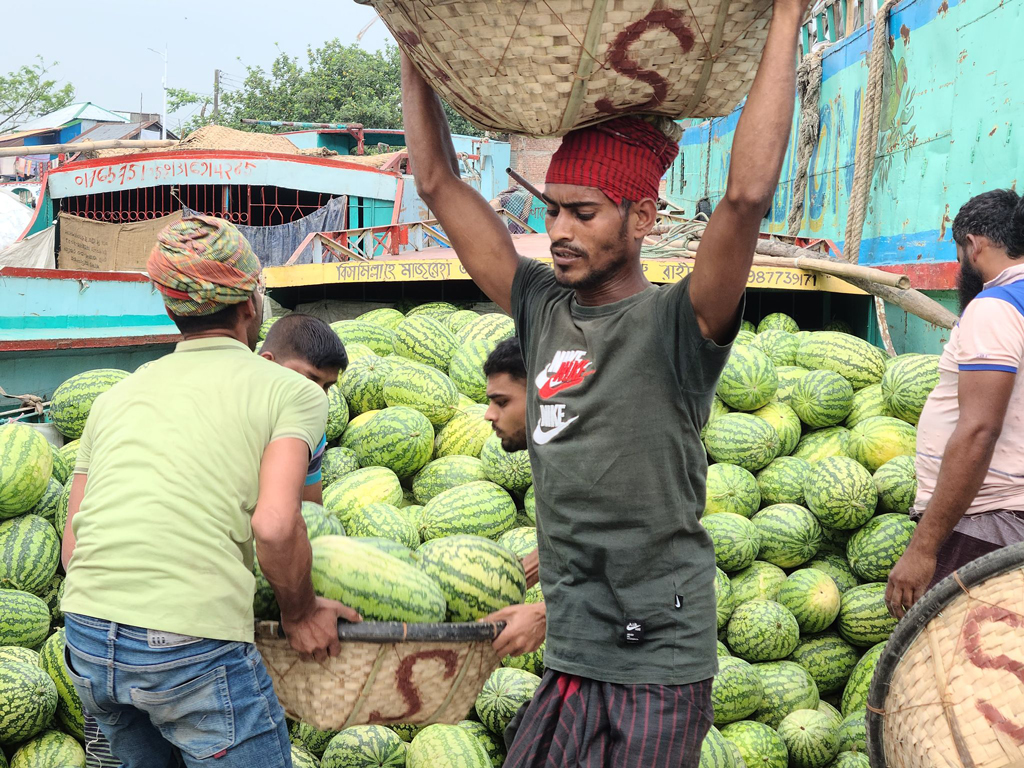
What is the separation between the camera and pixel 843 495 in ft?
13.8

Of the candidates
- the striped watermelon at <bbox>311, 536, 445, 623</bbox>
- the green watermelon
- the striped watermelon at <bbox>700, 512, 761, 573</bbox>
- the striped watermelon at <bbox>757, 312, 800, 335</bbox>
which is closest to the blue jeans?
the striped watermelon at <bbox>311, 536, 445, 623</bbox>

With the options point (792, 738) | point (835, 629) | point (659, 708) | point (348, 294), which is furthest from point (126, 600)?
point (348, 294)

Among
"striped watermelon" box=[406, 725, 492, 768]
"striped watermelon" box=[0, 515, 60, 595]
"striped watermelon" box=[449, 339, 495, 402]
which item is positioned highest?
"striped watermelon" box=[449, 339, 495, 402]

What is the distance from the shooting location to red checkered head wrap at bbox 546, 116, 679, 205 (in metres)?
1.87

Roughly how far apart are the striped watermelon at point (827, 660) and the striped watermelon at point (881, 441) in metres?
0.92

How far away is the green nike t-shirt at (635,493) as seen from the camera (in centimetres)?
182

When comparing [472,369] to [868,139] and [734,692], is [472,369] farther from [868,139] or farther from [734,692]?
[868,139]

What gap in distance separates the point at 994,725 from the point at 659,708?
0.61 m

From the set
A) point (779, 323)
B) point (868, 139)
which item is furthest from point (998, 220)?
point (868, 139)

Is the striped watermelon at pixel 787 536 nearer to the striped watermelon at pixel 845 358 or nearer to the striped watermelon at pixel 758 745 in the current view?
the striped watermelon at pixel 758 745

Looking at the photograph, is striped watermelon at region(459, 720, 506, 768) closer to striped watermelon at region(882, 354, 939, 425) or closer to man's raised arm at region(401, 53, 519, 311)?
man's raised arm at region(401, 53, 519, 311)

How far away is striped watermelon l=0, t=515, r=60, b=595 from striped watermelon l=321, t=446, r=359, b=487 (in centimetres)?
122

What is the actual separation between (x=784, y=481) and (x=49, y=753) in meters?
3.35

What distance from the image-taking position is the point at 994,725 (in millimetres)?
1720
